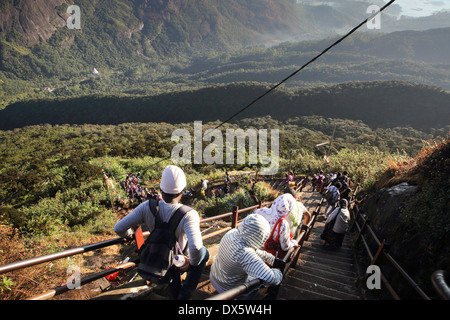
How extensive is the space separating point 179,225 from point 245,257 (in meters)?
0.75

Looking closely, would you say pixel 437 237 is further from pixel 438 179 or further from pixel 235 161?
pixel 235 161

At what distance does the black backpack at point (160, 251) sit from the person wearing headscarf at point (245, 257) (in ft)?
2.17

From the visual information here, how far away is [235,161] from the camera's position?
1035 inches

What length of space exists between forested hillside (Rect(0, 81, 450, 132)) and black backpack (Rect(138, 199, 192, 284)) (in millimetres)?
79563

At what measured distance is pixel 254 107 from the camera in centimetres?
8656

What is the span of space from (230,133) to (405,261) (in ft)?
126

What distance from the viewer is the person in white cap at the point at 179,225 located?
2.09 metres

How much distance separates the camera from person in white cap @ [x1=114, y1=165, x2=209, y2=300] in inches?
82.4

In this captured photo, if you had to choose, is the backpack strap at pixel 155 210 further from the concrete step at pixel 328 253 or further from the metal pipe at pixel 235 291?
the concrete step at pixel 328 253

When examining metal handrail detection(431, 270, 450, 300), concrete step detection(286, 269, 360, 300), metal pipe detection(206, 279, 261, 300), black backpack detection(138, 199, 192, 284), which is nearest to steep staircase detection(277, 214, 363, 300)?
concrete step detection(286, 269, 360, 300)

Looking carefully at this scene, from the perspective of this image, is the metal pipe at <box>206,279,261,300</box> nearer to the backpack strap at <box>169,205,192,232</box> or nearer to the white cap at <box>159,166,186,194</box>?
the backpack strap at <box>169,205,192,232</box>

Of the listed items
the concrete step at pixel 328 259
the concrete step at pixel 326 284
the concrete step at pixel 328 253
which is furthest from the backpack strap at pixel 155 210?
the concrete step at pixel 328 253

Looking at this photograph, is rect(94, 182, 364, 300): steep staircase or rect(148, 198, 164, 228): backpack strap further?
rect(94, 182, 364, 300): steep staircase

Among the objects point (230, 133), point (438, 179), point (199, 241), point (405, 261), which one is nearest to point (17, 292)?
point (199, 241)
